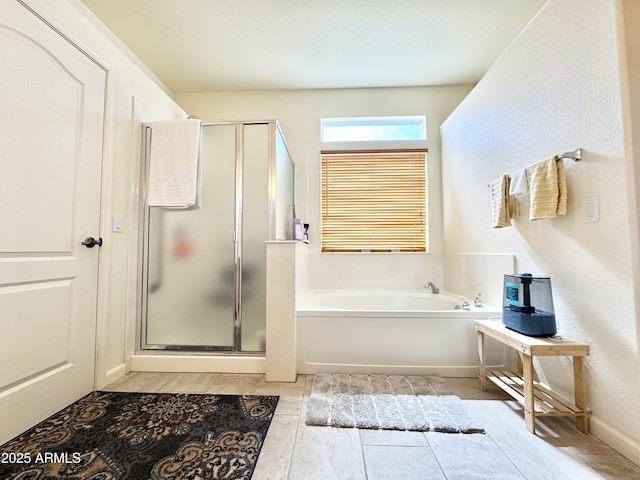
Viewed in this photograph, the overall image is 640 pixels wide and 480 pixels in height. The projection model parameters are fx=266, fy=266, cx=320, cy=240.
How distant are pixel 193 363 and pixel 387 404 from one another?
1.37m

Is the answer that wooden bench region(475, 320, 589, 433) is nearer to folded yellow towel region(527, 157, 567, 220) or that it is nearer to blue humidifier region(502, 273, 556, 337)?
blue humidifier region(502, 273, 556, 337)

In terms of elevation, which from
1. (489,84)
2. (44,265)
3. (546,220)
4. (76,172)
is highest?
(489,84)

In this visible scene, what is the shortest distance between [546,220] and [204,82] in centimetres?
332

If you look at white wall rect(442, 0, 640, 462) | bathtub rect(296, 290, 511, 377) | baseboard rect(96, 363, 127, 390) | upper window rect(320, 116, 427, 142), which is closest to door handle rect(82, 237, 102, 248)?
baseboard rect(96, 363, 127, 390)

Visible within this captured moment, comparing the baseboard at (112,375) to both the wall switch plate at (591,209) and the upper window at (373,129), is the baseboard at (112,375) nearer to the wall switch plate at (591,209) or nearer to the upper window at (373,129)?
the upper window at (373,129)

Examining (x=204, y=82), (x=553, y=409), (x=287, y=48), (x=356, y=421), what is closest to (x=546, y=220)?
(x=553, y=409)

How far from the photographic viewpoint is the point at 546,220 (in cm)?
155

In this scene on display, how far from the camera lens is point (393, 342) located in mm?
1866

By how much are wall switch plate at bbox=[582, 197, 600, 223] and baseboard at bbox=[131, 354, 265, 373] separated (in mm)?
2061

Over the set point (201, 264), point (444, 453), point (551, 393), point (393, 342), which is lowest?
point (444, 453)

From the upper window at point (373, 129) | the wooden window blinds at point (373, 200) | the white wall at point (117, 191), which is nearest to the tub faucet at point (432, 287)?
the wooden window blinds at point (373, 200)

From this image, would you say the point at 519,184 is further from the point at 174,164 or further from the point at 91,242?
the point at 91,242

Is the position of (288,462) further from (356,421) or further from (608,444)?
(608,444)

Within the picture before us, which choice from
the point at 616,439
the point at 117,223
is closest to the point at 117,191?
the point at 117,223
